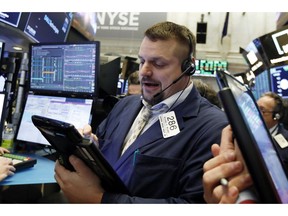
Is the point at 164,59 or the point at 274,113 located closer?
the point at 164,59

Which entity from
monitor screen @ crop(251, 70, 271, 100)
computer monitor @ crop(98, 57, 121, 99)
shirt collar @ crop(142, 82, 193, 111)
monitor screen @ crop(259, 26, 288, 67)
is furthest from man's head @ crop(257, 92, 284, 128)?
shirt collar @ crop(142, 82, 193, 111)

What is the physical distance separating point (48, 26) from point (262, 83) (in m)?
2.54

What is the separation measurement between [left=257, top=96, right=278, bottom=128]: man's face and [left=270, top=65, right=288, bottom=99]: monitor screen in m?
0.12

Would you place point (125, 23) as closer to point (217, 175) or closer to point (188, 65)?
point (188, 65)

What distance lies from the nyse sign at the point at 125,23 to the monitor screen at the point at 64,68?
530 cm

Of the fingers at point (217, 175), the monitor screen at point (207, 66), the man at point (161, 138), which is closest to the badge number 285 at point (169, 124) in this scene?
the man at point (161, 138)

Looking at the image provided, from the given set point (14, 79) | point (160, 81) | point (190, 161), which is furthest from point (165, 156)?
point (14, 79)

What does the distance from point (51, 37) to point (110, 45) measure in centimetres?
476

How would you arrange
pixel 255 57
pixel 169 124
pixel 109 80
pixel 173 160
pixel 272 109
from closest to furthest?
pixel 173 160 → pixel 169 124 → pixel 109 80 → pixel 272 109 → pixel 255 57

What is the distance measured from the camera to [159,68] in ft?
4.32

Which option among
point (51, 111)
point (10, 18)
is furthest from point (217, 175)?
point (10, 18)

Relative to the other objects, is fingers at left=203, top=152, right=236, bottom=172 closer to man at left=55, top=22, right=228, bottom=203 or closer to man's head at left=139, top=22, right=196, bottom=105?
man at left=55, top=22, right=228, bottom=203

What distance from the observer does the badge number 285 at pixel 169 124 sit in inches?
46.0
